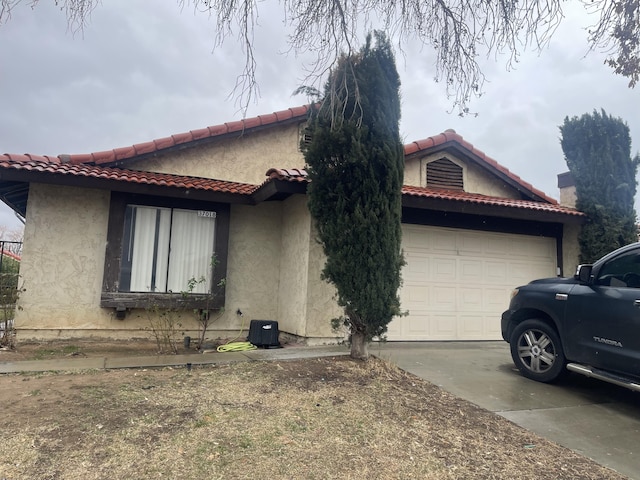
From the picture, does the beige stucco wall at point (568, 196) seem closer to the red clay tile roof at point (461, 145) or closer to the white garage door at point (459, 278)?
the red clay tile roof at point (461, 145)

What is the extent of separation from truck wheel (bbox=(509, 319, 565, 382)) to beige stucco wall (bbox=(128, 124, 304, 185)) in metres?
5.96

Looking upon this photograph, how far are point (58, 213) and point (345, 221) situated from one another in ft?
17.4

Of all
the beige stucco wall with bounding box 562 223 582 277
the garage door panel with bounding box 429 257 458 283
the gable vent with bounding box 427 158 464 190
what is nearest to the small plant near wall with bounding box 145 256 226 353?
the garage door panel with bounding box 429 257 458 283

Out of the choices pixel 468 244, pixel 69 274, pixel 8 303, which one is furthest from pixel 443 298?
pixel 8 303

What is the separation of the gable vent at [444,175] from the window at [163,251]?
4710mm

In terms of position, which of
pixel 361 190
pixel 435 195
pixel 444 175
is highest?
pixel 444 175

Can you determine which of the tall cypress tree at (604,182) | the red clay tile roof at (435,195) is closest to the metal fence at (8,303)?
the red clay tile roof at (435,195)

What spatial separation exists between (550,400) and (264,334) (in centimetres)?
456

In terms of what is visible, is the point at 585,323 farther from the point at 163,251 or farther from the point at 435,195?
the point at 163,251

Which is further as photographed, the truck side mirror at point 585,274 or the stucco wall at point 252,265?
the stucco wall at point 252,265

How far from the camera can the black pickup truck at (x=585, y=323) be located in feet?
15.3

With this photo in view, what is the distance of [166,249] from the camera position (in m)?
8.20

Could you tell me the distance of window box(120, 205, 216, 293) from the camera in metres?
8.01

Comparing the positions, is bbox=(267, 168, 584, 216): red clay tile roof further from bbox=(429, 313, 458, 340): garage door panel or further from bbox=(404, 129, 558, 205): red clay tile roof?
bbox=(429, 313, 458, 340): garage door panel
